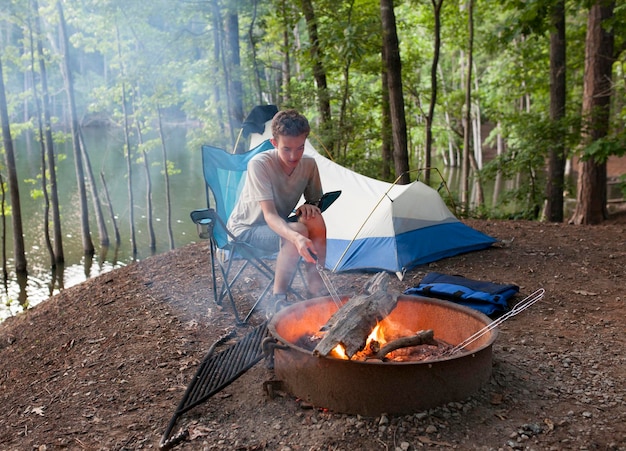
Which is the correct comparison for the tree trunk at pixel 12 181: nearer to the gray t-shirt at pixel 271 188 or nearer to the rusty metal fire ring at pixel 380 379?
the gray t-shirt at pixel 271 188

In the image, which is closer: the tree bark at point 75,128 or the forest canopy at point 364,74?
the forest canopy at point 364,74

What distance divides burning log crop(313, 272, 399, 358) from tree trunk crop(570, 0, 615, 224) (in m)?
4.77

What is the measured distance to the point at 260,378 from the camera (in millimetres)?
2238

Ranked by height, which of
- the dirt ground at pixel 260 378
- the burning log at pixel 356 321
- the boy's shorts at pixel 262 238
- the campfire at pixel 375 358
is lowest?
the dirt ground at pixel 260 378

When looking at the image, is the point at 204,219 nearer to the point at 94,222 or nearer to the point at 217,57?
the point at 217,57

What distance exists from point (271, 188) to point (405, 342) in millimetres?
1017

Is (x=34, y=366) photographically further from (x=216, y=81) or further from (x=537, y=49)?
(x=537, y=49)

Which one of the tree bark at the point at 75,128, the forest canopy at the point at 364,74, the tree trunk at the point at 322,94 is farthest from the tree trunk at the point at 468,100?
the tree bark at the point at 75,128

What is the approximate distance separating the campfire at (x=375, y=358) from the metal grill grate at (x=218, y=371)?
169 mm

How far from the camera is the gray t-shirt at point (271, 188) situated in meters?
2.63

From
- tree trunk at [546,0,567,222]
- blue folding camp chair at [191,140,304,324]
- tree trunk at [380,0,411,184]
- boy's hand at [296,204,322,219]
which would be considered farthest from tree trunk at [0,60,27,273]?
tree trunk at [546,0,567,222]

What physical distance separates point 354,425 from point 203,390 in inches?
25.0

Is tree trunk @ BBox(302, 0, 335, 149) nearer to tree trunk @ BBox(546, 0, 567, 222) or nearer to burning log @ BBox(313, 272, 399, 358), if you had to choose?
tree trunk @ BBox(546, 0, 567, 222)

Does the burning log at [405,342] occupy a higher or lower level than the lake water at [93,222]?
higher
